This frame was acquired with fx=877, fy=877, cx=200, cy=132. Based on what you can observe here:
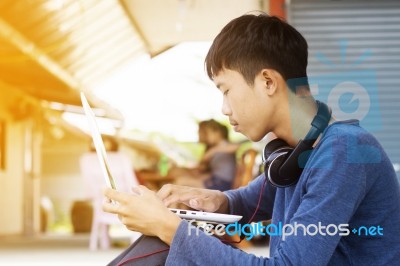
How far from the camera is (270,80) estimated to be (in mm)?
1717

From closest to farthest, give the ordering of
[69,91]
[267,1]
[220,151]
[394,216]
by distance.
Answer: [394,216], [267,1], [220,151], [69,91]

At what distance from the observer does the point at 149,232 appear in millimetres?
1613

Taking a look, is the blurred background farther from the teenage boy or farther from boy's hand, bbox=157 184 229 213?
the teenage boy

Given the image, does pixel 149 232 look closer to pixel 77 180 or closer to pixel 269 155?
pixel 269 155

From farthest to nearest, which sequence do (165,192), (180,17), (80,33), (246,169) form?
1. (80,33)
2. (180,17)
3. (246,169)
4. (165,192)

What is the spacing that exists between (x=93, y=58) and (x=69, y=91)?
27.3 inches

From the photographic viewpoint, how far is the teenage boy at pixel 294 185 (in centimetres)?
155

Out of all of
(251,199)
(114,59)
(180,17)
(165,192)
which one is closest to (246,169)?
(180,17)

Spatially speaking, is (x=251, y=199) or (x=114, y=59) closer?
(x=251, y=199)

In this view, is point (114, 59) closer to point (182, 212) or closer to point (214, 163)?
point (214, 163)

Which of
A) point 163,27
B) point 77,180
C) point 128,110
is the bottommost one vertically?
point 77,180

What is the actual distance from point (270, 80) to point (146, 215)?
0.37 metres

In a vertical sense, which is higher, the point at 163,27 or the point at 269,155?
the point at 163,27

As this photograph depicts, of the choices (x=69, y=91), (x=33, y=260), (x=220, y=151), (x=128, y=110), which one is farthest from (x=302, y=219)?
(x=128, y=110)
